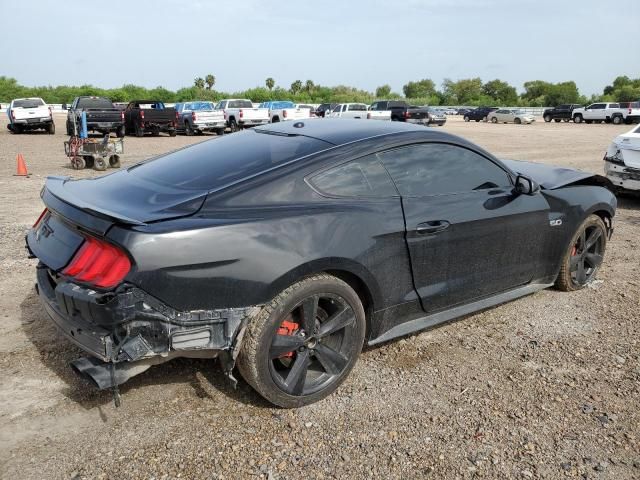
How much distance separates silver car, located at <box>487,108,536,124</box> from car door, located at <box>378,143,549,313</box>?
144 ft

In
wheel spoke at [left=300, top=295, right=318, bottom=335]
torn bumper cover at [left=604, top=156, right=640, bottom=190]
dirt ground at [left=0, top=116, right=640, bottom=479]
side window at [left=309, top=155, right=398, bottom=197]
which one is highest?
side window at [left=309, top=155, right=398, bottom=197]

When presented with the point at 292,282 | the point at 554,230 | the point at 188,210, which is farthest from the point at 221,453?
the point at 554,230

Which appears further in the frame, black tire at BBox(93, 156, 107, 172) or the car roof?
black tire at BBox(93, 156, 107, 172)

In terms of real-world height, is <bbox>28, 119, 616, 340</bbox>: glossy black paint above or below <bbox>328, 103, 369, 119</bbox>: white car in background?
below

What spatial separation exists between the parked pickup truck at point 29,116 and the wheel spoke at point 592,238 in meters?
26.6

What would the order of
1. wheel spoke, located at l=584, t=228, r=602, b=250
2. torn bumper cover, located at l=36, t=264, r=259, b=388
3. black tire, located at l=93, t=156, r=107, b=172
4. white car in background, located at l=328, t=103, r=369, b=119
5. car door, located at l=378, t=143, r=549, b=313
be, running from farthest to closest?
white car in background, located at l=328, t=103, r=369, b=119 < black tire, located at l=93, t=156, r=107, b=172 < wheel spoke, located at l=584, t=228, r=602, b=250 < car door, located at l=378, t=143, r=549, b=313 < torn bumper cover, located at l=36, t=264, r=259, b=388

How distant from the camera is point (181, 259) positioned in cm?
257

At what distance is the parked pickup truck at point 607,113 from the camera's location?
40.3 m

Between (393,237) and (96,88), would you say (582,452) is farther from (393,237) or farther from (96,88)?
(96,88)

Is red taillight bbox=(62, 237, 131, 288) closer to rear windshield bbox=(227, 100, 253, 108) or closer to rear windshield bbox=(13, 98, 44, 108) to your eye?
rear windshield bbox=(227, 100, 253, 108)

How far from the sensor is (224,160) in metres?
3.38

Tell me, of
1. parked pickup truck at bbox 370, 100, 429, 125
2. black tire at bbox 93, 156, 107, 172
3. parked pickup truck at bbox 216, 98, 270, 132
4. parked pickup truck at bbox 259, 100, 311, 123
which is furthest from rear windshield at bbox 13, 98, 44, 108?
parked pickup truck at bbox 370, 100, 429, 125

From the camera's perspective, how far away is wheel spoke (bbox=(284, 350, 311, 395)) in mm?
3021

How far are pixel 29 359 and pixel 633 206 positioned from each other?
8724 mm
